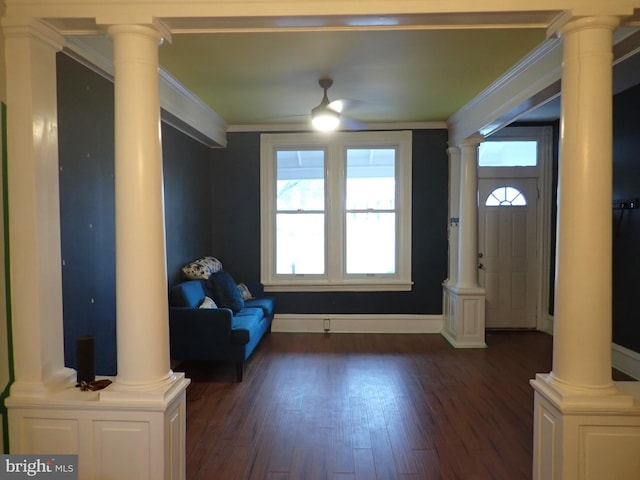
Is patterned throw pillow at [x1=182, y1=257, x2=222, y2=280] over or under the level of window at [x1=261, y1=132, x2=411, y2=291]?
under

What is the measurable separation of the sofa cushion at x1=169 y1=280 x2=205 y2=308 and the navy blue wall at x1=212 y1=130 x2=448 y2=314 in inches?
61.7

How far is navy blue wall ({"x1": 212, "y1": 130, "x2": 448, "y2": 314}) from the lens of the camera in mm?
5523

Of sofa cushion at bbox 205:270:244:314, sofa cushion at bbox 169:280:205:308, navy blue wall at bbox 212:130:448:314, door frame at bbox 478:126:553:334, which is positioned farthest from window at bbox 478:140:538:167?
sofa cushion at bbox 169:280:205:308

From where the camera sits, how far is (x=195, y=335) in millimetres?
3736

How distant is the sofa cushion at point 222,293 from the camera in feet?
14.4

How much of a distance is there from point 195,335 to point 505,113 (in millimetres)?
3463

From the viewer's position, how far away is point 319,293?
5605 millimetres

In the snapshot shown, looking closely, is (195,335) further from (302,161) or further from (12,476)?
(302,161)

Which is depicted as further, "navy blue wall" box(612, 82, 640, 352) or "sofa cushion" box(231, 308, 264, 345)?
"navy blue wall" box(612, 82, 640, 352)

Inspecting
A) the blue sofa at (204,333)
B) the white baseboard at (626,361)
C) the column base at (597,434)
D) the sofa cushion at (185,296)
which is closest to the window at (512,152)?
the white baseboard at (626,361)

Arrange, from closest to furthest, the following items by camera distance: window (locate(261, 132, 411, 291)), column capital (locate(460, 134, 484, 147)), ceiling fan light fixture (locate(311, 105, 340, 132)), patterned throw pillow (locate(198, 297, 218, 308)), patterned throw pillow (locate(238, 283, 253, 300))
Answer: ceiling fan light fixture (locate(311, 105, 340, 132)), patterned throw pillow (locate(198, 297, 218, 308)), column capital (locate(460, 134, 484, 147)), patterned throw pillow (locate(238, 283, 253, 300)), window (locate(261, 132, 411, 291))

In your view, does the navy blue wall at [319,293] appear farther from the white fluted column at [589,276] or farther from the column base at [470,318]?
the white fluted column at [589,276]

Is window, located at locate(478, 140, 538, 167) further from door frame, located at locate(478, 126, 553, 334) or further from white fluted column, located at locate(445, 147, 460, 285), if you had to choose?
white fluted column, located at locate(445, 147, 460, 285)

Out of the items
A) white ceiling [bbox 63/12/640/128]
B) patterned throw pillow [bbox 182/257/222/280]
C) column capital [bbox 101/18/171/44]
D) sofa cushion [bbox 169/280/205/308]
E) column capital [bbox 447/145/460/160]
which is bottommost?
sofa cushion [bbox 169/280/205/308]
